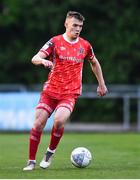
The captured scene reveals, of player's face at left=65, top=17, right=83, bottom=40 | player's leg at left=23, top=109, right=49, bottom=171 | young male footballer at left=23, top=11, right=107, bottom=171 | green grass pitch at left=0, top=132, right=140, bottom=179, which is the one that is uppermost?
player's face at left=65, top=17, right=83, bottom=40

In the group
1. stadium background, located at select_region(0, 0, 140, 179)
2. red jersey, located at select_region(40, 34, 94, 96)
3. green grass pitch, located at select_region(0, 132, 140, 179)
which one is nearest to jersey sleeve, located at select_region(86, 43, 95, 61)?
red jersey, located at select_region(40, 34, 94, 96)

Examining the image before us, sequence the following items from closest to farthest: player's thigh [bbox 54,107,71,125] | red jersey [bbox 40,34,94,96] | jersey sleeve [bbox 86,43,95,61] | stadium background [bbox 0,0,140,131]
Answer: player's thigh [bbox 54,107,71,125]
red jersey [bbox 40,34,94,96]
jersey sleeve [bbox 86,43,95,61]
stadium background [bbox 0,0,140,131]

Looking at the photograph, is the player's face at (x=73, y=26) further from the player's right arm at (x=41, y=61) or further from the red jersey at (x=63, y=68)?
the player's right arm at (x=41, y=61)

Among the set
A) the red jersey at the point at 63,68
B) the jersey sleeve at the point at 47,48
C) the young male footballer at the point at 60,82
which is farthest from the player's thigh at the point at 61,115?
the jersey sleeve at the point at 47,48

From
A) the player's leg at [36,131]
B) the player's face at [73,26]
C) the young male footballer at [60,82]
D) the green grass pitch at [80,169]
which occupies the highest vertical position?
the player's face at [73,26]

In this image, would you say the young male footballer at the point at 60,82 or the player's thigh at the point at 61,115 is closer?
the player's thigh at the point at 61,115

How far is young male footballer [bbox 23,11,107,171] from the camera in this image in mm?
12719

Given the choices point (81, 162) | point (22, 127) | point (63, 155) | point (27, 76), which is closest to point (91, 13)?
point (27, 76)

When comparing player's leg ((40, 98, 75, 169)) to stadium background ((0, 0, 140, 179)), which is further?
stadium background ((0, 0, 140, 179))

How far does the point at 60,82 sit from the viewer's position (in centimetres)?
1285

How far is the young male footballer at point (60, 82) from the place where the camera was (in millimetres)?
12719

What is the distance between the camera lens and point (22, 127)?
29828 mm

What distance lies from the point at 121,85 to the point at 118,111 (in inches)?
69.3

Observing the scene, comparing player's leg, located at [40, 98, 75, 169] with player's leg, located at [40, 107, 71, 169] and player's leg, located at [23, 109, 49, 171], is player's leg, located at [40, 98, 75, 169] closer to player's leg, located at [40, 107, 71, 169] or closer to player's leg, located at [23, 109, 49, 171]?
player's leg, located at [40, 107, 71, 169]
